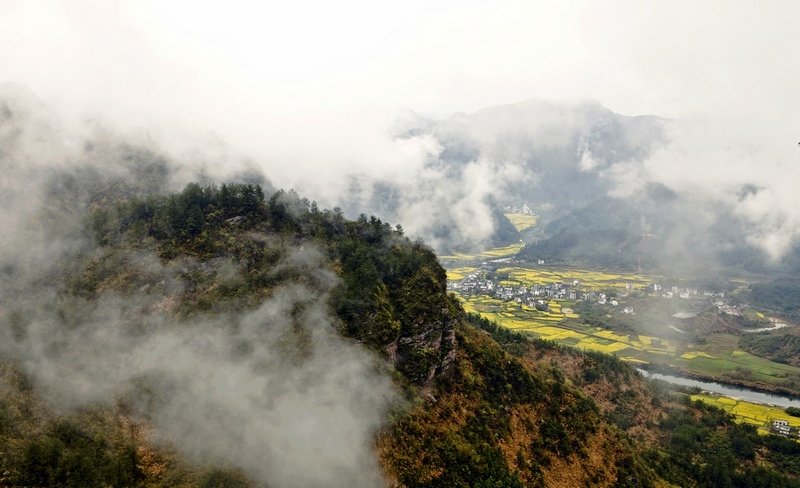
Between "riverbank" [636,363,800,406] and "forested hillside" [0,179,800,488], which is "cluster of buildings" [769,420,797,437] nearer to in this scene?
"forested hillside" [0,179,800,488]

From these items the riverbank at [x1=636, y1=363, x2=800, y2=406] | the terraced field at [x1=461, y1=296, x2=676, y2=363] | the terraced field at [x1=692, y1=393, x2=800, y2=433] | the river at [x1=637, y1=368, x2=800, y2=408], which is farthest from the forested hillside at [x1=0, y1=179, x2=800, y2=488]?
the terraced field at [x1=461, y1=296, x2=676, y2=363]

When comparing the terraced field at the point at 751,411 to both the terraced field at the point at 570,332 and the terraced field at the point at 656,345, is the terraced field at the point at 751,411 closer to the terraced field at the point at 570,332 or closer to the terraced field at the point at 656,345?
the terraced field at the point at 656,345

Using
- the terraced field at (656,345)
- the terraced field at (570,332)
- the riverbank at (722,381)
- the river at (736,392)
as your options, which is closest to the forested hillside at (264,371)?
the river at (736,392)

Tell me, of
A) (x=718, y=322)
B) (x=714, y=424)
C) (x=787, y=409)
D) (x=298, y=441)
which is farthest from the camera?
(x=718, y=322)

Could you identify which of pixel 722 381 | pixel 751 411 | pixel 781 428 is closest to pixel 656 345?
pixel 722 381

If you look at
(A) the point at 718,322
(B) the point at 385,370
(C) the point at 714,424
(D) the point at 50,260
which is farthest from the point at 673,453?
(A) the point at 718,322

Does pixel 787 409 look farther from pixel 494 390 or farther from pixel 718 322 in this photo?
pixel 494 390

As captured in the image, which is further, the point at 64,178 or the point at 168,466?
the point at 64,178
